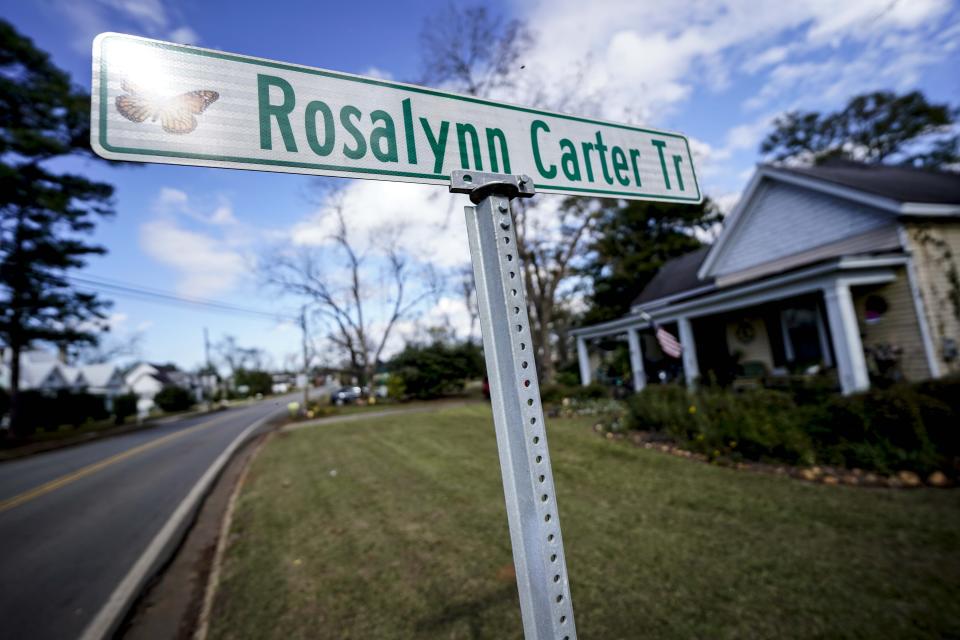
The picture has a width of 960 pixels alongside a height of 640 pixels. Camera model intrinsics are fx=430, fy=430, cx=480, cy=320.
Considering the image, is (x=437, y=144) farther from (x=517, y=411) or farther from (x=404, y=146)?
(x=517, y=411)

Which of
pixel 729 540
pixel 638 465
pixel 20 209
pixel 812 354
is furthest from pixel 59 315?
pixel 812 354

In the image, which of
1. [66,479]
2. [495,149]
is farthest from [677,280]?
[66,479]

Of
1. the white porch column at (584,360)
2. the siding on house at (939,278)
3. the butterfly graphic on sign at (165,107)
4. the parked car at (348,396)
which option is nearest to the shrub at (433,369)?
the parked car at (348,396)

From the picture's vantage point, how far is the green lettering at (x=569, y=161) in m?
1.43

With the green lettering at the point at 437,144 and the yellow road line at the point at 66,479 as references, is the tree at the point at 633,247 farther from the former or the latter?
the green lettering at the point at 437,144

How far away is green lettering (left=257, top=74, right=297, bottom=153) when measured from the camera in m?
1.09

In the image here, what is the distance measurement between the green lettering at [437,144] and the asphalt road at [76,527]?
497cm

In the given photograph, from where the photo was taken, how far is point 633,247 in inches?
1168

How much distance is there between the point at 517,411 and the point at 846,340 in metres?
9.92

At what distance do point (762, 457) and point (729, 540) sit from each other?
9.51 feet

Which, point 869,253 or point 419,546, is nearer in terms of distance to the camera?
point 419,546

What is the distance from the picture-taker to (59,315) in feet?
74.2

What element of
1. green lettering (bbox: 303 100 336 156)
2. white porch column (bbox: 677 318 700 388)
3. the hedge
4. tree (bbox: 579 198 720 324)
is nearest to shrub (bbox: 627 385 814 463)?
the hedge

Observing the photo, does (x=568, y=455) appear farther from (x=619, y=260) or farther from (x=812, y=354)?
(x=619, y=260)
